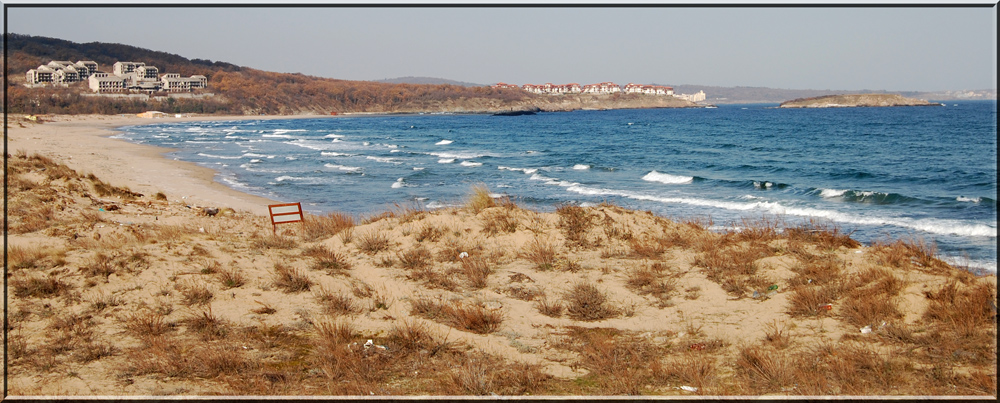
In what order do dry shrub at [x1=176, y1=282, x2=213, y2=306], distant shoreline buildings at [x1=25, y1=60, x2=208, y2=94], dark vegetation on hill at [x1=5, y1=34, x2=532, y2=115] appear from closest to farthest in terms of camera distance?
dry shrub at [x1=176, y1=282, x2=213, y2=306], dark vegetation on hill at [x1=5, y1=34, x2=532, y2=115], distant shoreline buildings at [x1=25, y1=60, x2=208, y2=94]

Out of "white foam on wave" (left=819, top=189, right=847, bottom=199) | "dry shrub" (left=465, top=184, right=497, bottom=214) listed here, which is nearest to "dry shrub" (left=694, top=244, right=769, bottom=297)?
"dry shrub" (left=465, top=184, right=497, bottom=214)

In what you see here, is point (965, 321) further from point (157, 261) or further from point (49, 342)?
point (157, 261)

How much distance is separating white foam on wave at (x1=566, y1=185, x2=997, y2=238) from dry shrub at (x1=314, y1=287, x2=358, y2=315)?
11.4 metres

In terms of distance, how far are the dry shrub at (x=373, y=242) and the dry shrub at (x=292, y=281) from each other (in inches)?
61.8

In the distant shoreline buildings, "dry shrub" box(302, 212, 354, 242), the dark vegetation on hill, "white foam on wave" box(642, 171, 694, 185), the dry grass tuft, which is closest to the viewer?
the dry grass tuft

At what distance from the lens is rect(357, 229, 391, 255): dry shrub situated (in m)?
9.21

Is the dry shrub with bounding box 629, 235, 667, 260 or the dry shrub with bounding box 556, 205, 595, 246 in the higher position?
the dry shrub with bounding box 556, 205, 595, 246

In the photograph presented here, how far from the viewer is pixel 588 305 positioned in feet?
A: 22.1

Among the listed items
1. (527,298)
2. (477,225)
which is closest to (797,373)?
(527,298)

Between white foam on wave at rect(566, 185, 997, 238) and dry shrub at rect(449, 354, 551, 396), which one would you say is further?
white foam on wave at rect(566, 185, 997, 238)

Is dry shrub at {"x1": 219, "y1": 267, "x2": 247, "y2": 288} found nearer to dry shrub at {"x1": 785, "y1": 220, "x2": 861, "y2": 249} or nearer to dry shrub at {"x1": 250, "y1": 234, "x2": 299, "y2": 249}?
Result: dry shrub at {"x1": 250, "y1": 234, "x2": 299, "y2": 249}

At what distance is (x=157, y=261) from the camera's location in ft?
26.0

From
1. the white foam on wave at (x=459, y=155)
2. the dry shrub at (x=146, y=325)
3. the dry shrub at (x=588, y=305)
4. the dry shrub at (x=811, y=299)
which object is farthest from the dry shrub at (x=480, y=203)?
the white foam on wave at (x=459, y=155)

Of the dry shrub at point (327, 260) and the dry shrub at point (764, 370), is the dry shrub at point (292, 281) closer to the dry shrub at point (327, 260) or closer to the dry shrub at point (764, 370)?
the dry shrub at point (327, 260)
